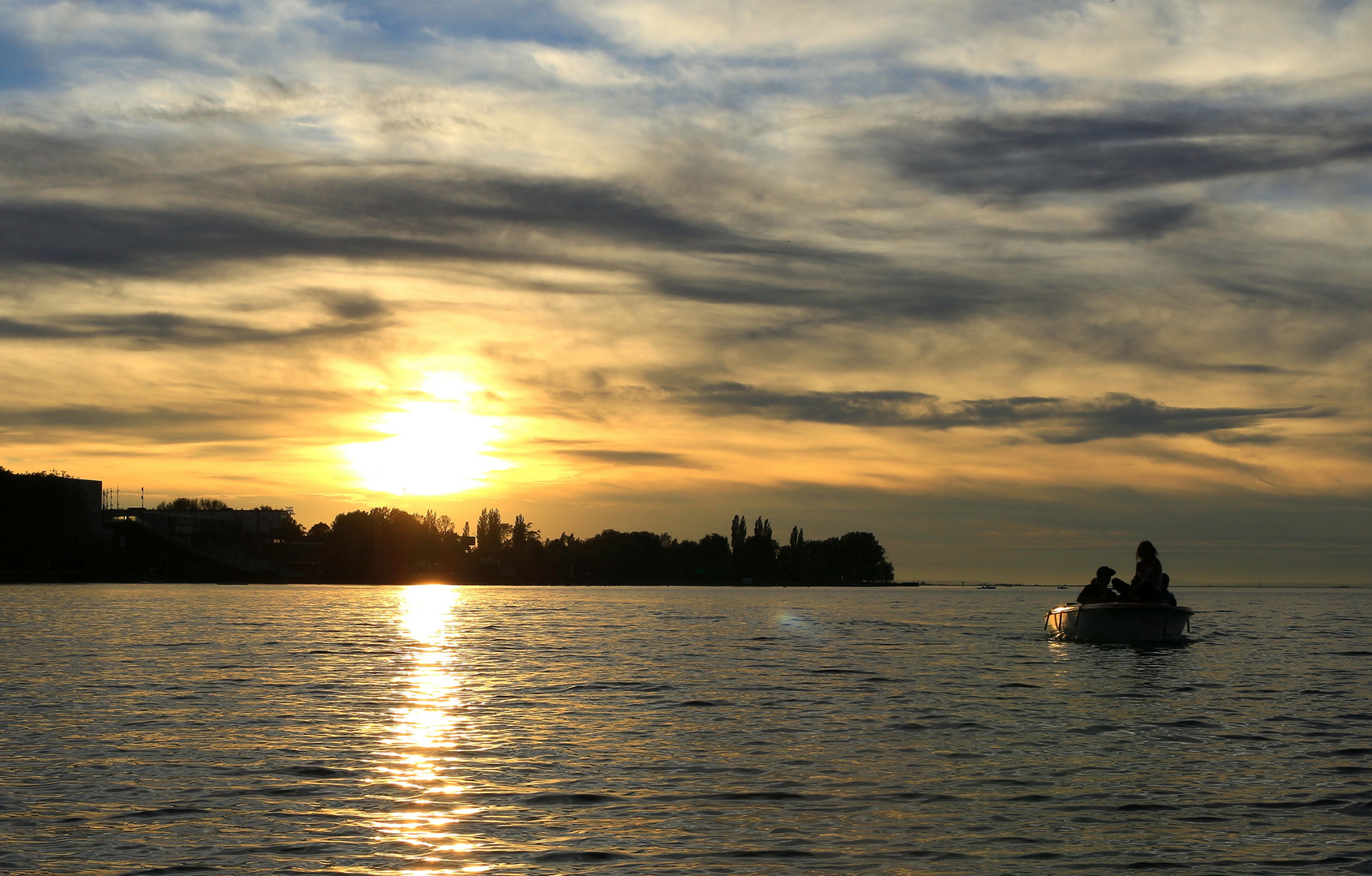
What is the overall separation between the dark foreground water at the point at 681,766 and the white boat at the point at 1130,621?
17.7ft

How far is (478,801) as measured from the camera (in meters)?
16.1

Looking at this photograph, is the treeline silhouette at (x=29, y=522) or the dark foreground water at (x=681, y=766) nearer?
the dark foreground water at (x=681, y=766)

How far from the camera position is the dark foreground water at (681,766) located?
43.7 ft

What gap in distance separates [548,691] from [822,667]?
12.0 m

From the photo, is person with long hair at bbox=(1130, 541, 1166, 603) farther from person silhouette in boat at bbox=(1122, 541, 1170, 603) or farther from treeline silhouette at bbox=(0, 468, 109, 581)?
treeline silhouette at bbox=(0, 468, 109, 581)

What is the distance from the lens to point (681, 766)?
19188mm

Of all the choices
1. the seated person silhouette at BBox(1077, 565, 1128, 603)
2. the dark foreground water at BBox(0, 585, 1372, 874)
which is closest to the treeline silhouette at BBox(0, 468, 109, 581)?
the dark foreground water at BBox(0, 585, 1372, 874)

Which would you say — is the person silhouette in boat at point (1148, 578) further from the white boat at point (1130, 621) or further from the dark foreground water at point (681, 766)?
the dark foreground water at point (681, 766)

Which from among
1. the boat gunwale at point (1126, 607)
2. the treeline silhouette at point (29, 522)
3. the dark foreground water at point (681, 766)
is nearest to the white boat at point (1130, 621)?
the boat gunwale at point (1126, 607)

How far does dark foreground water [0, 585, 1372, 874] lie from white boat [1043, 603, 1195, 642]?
17.7ft

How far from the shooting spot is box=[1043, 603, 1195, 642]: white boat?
4734cm

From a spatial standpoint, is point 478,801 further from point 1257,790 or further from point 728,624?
point 728,624

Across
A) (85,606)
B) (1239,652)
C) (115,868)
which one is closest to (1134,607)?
(1239,652)

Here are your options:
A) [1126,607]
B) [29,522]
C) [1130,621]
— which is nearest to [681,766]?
[1126,607]
